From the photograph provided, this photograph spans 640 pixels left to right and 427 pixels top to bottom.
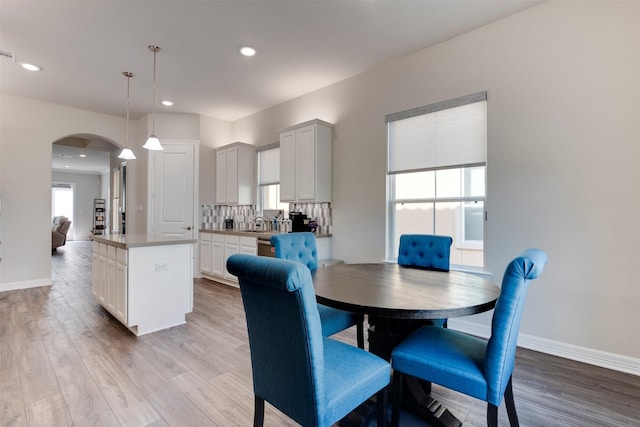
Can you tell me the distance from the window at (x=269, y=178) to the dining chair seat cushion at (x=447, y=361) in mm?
3642

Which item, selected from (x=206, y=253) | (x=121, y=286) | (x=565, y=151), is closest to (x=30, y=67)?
(x=121, y=286)

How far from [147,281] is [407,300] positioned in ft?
8.61

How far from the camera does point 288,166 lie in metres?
4.43

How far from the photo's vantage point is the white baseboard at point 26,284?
4.54m

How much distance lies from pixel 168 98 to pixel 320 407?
504cm

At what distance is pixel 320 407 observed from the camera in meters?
1.12

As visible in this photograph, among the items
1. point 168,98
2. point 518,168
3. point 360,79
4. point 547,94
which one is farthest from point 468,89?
point 168,98

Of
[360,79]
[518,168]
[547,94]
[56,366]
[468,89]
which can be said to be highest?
[360,79]

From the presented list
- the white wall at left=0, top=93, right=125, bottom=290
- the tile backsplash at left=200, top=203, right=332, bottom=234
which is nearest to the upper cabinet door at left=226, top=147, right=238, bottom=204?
the tile backsplash at left=200, top=203, right=332, bottom=234

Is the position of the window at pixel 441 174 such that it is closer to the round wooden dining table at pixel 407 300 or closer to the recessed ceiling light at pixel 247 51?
the round wooden dining table at pixel 407 300

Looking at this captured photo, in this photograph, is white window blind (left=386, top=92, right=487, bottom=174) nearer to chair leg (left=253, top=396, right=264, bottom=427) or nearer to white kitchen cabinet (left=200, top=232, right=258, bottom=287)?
white kitchen cabinet (left=200, top=232, right=258, bottom=287)

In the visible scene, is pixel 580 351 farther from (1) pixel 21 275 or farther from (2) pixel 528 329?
(1) pixel 21 275

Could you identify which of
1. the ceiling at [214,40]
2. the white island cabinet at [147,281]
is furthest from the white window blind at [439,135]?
the white island cabinet at [147,281]

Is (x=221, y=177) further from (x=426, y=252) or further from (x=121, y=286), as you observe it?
(x=426, y=252)
